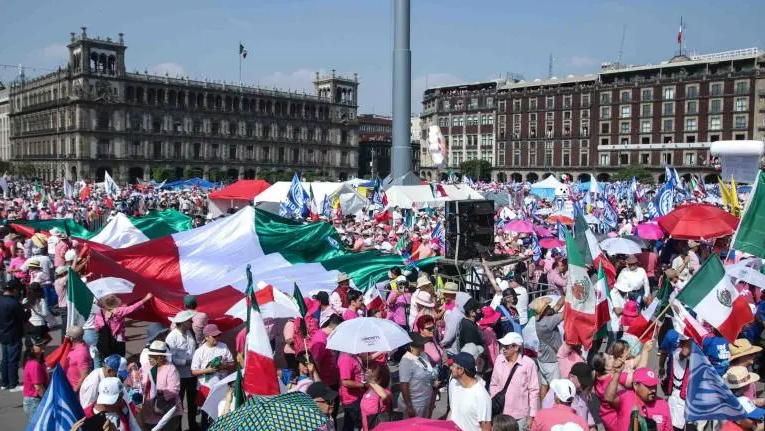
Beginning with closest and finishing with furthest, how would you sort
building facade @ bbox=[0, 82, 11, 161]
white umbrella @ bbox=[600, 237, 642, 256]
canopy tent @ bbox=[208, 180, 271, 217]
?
white umbrella @ bbox=[600, 237, 642, 256]
canopy tent @ bbox=[208, 180, 271, 217]
building facade @ bbox=[0, 82, 11, 161]

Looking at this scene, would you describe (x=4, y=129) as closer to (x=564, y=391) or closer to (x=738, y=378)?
(x=564, y=391)

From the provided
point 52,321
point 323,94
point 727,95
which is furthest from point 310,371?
point 323,94

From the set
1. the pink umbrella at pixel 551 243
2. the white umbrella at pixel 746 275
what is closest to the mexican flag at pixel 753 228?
the white umbrella at pixel 746 275

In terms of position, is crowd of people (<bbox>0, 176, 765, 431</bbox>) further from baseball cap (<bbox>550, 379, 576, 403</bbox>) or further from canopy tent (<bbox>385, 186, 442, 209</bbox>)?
canopy tent (<bbox>385, 186, 442, 209</bbox>)

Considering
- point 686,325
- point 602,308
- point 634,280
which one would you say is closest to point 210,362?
point 602,308

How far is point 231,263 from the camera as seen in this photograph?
12234 mm

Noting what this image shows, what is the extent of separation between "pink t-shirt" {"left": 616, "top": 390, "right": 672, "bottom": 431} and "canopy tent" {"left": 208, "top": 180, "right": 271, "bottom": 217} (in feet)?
71.6

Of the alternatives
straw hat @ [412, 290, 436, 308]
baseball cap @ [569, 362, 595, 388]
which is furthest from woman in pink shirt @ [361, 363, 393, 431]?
straw hat @ [412, 290, 436, 308]

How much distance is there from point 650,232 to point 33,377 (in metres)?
11.4

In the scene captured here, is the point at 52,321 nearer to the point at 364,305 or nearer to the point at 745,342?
→ the point at 364,305

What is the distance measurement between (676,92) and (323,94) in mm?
46222

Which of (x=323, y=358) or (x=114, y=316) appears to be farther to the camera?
(x=114, y=316)

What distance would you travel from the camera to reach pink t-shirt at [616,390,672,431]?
15.8 feet

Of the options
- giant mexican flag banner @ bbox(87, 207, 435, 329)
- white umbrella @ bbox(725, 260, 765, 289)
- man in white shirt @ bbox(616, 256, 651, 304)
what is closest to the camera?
white umbrella @ bbox(725, 260, 765, 289)
